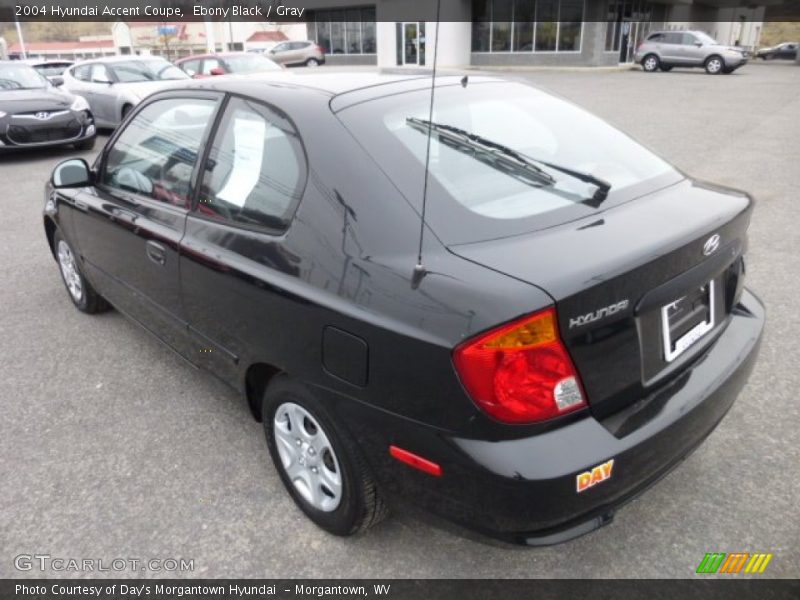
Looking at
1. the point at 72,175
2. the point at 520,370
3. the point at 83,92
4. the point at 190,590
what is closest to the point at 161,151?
the point at 72,175

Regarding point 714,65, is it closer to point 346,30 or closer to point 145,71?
point 346,30

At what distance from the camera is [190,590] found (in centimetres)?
219

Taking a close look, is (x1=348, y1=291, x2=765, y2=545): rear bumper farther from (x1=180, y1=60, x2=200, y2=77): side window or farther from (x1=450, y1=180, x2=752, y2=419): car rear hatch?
(x1=180, y1=60, x2=200, y2=77): side window

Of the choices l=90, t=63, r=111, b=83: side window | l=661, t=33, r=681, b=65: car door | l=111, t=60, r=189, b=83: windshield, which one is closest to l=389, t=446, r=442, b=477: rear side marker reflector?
l=111, t=60, r=189, b=83: windshield

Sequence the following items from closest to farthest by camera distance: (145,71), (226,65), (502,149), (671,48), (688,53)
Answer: (502,149) → (145,71) → (226,65) → (688,53) → (671,48)

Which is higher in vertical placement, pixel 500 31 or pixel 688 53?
pixel 500 31

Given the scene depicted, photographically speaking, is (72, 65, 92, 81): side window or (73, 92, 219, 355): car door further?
(72, 65, 92, 81): side window

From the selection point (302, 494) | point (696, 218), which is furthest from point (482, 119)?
point (302, 494)

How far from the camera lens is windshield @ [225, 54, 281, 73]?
13070 mm

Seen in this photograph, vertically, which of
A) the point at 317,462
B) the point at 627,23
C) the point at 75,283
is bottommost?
the point at 75,283

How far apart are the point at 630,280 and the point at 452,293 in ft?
1.73

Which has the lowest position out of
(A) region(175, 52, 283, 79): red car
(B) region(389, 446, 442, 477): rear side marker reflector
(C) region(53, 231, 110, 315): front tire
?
(C) region(53, 231, 110, 315): front tire

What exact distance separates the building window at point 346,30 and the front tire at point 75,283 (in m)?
36.8

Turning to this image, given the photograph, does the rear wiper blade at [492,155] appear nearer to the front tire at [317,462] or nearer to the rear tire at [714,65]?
the front tire at [317,462]
